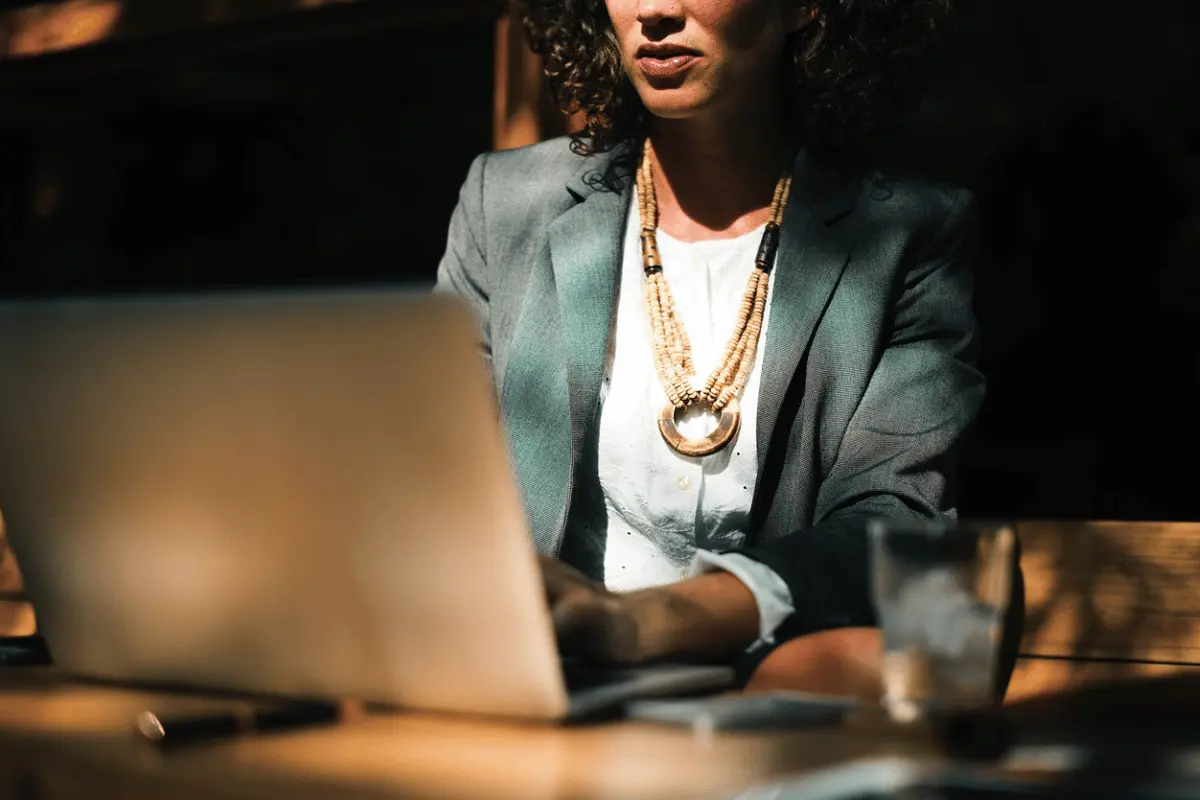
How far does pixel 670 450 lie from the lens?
213 cm

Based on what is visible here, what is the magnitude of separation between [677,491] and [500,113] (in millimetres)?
1042

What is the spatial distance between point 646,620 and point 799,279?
969 millimetres

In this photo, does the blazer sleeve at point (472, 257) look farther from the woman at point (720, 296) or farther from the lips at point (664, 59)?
the lips at point (664, 59)

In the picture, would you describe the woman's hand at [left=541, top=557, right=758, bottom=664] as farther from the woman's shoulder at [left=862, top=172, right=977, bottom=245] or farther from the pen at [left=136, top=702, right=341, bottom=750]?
the woman's shoulder at [left=862, top=172, right=977, bottom=245]

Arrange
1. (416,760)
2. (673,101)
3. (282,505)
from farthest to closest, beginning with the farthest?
1. (673,101)
2. (282,505)
3. (416,760)

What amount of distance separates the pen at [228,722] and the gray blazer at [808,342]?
3.13 ft

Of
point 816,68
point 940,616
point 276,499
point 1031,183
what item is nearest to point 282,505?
point 276,499

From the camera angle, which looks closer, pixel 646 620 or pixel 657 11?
pixel 646 620

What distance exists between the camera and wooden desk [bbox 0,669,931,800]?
81 centimetres

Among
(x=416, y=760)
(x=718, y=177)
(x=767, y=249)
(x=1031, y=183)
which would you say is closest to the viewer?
(x=416, y=760)

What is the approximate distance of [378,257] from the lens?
3504mm

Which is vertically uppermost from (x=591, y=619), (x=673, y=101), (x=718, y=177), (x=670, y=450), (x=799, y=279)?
(x=673, y=101)

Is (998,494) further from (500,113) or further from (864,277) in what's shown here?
(500,113)

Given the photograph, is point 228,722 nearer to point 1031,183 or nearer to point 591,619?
point 591,619
